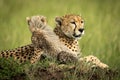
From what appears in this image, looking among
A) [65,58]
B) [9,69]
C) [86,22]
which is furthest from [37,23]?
[86,22]

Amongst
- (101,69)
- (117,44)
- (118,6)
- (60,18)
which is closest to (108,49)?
(117,44)

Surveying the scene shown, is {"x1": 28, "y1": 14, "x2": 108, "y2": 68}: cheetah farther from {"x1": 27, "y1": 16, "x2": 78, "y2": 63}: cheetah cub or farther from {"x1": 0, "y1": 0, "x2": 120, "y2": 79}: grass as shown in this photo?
{"x1": 0, "y1": 0, "x2": 120, "y2": 79}: grass

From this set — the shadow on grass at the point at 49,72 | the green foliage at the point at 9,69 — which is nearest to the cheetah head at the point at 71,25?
the shadow on grass at the point at 49,72

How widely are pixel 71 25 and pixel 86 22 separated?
487 centimetres

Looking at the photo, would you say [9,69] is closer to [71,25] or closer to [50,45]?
[50,45]

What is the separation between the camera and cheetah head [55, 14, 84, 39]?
12070 millimetres

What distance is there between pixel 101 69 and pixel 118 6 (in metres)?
10.5

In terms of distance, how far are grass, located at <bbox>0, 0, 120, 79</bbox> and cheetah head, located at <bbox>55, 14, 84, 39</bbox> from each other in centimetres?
38

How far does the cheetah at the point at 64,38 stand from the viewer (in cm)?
1130

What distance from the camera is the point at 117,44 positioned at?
15297 mm

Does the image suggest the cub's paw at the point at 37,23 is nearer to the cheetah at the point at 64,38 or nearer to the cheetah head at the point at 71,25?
the cheetah at the point at 64,38

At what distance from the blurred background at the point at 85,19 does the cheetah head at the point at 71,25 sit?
43cm

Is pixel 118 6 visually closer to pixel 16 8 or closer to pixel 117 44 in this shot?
pixel 16 8

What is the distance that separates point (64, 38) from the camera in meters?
12.3
